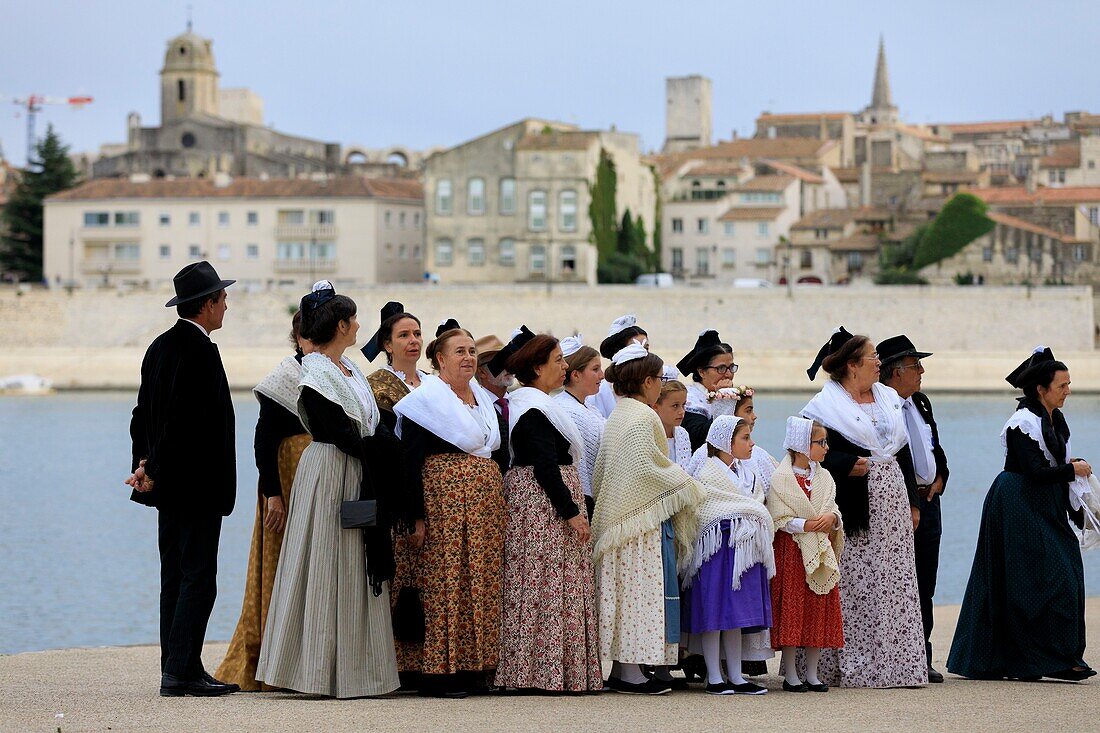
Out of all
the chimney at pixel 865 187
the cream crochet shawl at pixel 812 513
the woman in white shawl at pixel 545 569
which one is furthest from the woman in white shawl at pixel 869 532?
the chimney at pixel 865 187

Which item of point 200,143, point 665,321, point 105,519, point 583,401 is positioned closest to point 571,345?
point 583,401

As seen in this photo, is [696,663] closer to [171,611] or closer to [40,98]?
[171,611]

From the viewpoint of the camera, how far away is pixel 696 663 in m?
8.05

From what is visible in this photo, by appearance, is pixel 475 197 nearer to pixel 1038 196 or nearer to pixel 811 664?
pixel 1038 196

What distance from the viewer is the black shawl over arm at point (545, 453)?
24.0ft

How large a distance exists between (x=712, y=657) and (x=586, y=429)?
1.17 meters

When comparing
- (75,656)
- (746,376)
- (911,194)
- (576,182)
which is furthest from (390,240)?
(75,656)

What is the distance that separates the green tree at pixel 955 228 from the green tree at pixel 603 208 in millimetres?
11354

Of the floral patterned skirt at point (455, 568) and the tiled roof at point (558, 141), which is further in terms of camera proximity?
the tiled roof at point (558, 141)

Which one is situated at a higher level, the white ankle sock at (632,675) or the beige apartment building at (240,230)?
the beige apartment building at (240,230)

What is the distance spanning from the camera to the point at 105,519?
25.4m

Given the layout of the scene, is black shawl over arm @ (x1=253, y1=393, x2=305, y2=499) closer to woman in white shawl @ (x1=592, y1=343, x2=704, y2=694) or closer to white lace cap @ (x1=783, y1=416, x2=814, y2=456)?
woman in white shawl @ (x1=592, y1=343, x2=704, y2=694)

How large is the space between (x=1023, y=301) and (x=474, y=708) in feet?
162

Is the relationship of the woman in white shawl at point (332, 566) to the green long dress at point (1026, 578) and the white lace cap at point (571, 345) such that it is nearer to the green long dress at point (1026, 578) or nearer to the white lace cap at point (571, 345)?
the white lace cap at point (571, 345)
